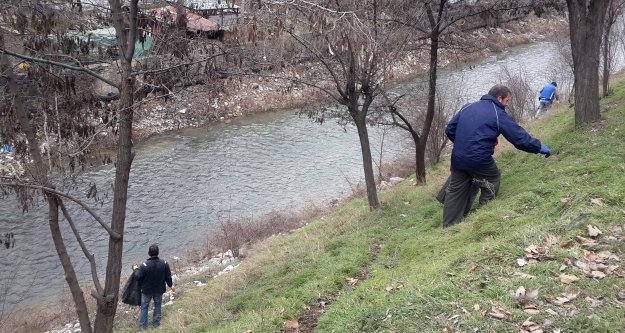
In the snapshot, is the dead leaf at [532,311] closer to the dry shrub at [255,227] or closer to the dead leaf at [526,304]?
the dead leaf at [526,304]

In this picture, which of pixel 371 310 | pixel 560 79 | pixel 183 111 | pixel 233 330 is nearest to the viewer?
pixel 371 310

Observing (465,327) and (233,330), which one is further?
(233,330)

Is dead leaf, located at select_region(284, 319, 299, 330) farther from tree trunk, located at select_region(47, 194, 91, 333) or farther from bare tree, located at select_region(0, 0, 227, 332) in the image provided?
tree trunk, located at select_region(47, 194, 91, 333)

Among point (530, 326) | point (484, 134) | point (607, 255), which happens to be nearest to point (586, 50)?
point (484, 134)

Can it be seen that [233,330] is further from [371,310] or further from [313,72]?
[313,72]

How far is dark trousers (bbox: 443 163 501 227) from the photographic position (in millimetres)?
7473

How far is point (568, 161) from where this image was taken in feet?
27.0

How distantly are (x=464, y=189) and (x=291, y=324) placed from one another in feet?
10.2

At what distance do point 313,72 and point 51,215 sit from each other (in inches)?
212

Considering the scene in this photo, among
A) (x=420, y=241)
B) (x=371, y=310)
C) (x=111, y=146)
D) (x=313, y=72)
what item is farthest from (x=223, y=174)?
(x=371, y=310)

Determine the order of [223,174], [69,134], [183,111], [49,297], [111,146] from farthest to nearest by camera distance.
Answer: [183,111] < [111,146] < [223,174] < [49,297] < [69,134]

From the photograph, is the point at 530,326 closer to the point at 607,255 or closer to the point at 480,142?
the point at 607,255

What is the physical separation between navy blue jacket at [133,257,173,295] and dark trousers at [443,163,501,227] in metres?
5.21

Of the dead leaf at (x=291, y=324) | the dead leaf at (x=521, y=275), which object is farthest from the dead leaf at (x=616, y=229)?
the dead leaf at (x=291, y=324)
